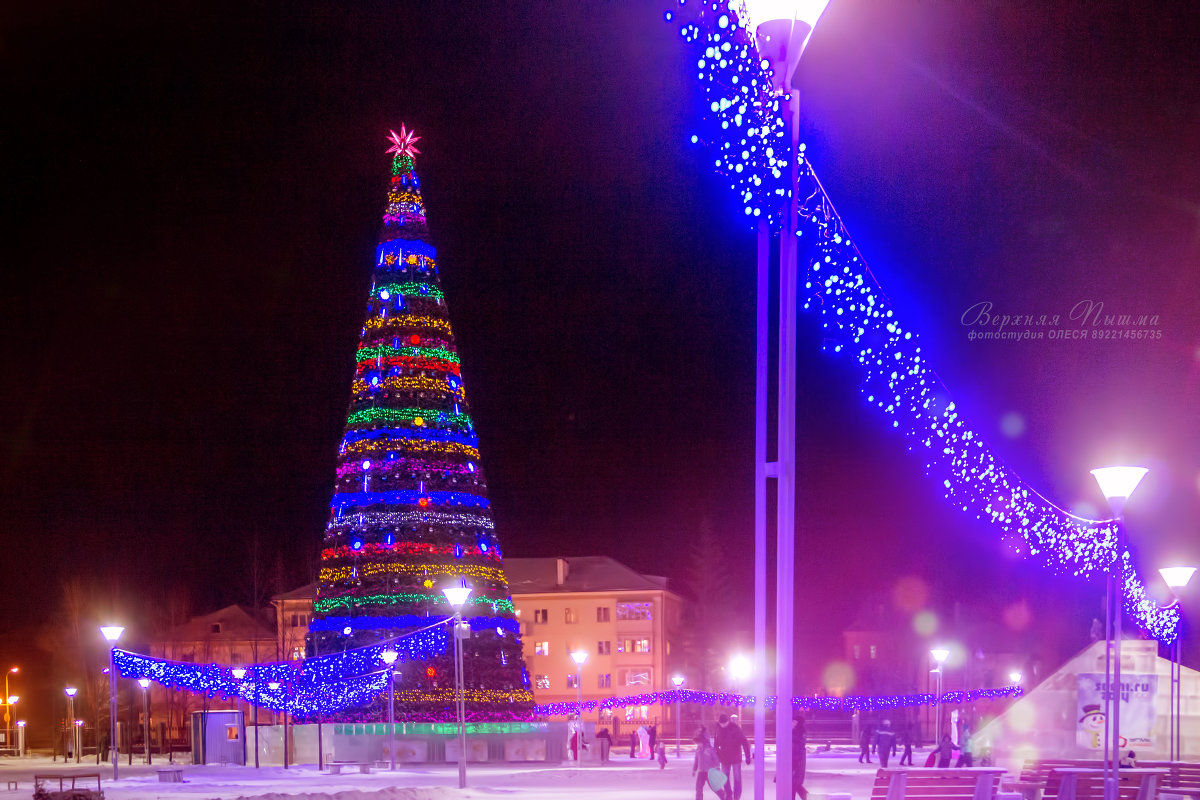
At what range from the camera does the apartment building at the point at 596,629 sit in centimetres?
8100

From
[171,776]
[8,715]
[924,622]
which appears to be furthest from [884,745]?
[8,715]

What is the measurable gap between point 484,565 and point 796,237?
25.1 m

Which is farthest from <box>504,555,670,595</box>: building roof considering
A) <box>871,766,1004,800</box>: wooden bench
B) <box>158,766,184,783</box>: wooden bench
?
<box>871,766,1004,800</box>: wooden bench

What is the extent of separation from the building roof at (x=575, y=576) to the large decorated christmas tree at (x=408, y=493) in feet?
151

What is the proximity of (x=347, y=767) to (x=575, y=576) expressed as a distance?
49060 mm

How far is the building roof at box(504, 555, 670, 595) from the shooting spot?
81.8 m

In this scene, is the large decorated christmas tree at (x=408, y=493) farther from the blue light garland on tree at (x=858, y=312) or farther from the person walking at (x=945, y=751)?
the blue light garland on tree at (x=858, y=312)

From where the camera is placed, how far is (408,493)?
34062mm

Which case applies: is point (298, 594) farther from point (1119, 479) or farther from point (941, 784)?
point (1119, 479)

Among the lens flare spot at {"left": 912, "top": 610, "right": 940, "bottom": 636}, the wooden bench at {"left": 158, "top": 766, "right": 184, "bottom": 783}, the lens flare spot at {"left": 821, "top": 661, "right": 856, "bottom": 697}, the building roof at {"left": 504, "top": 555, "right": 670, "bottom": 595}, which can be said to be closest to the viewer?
the wooden bench at {"left": 158, "top": 766, "right": 184, "bottom": 783}

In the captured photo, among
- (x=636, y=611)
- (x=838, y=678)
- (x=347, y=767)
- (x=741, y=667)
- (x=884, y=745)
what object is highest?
(x=884, y=745)

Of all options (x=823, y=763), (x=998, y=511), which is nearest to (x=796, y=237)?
(x=998, y=511)

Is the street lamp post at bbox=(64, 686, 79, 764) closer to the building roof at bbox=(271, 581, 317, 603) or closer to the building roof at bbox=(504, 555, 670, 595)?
Answer: the building roof at bbox=(271, 581, 317, 603)

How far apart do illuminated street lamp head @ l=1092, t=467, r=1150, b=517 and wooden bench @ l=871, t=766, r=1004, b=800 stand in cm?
352
